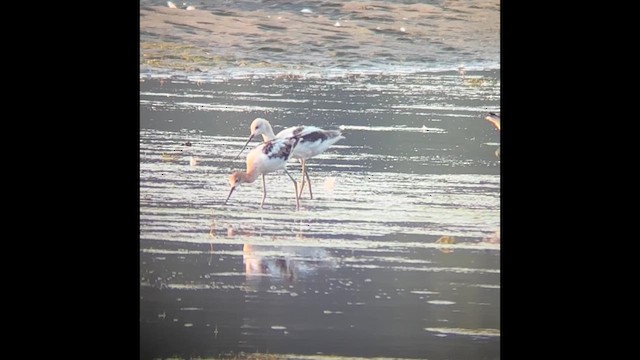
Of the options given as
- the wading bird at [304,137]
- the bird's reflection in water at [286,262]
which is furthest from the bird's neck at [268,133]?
the bird's reflection in water at [286,262]

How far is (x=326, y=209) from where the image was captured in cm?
388

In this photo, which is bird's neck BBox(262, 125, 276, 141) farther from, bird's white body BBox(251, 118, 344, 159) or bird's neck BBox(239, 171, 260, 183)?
bird's neck BBox(239, 171, 260, 183)

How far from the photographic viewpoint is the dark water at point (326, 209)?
3.77 metres

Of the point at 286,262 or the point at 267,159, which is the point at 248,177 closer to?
the point at 267,159

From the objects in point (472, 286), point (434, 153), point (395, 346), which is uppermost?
point (434, 153)

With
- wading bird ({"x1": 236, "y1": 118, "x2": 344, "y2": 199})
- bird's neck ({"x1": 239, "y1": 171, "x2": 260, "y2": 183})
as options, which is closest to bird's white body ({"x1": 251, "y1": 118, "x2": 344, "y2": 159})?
wading bird ({"x1": 236, "y1": 118, "x2": 344, "y2": 199})

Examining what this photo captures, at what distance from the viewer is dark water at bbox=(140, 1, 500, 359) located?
3773mm

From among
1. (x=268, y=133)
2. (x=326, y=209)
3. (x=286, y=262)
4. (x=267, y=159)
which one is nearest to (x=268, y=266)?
(x=286, y=262)

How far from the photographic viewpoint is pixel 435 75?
3.93 meters

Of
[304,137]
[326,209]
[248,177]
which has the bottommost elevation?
[326,209]
